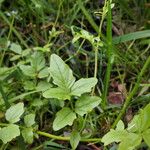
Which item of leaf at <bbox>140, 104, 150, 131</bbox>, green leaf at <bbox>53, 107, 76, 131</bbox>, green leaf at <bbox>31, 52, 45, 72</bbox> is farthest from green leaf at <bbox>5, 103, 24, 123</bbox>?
leaf at <bbox>140, 104, 150, 131</bbox>

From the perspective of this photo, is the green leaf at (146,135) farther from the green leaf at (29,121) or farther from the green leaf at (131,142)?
the green leaf at (29,121)

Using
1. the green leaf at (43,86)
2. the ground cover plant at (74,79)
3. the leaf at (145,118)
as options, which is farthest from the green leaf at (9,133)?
the leaf at (145,118)

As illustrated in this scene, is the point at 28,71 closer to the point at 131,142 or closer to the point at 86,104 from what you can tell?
the point at 86,104

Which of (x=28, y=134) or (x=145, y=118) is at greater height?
(x=145, y=118)

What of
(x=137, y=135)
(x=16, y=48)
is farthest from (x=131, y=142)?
(x=16, y=48)

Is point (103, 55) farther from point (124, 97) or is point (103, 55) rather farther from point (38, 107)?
point (38, 107)

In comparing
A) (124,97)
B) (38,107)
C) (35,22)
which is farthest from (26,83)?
(35,22)
